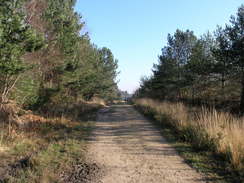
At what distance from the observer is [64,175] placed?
14.3ft

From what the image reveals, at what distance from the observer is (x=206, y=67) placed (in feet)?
54.2

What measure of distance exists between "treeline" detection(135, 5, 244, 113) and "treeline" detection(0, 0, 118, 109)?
10.4 meters

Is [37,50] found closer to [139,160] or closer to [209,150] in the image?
[139,160]

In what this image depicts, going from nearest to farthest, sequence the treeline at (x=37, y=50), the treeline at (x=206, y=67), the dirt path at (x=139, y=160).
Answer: the dirt path at (x=139, y=160), the treeline at (x=37, y=50), the treeline at (x=206, y=67)

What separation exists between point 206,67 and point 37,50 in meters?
13.8

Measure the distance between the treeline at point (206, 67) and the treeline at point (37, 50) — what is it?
34.1 ft

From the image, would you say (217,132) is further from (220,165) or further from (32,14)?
(32,14)

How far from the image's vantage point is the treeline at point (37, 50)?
6.08 metres

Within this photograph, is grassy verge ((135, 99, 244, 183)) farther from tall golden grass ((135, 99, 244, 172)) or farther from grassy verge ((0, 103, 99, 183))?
grassy verge ((0, 103, 99, 183))

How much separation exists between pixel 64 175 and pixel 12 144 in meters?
3.02

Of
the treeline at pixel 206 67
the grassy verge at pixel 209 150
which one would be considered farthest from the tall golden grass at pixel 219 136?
the treeline at pixel 206 67

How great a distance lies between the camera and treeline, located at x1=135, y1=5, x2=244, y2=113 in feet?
46.0

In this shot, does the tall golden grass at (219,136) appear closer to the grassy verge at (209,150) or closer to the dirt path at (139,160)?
the grassy verge at (209,150)

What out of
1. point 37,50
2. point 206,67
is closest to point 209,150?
point 37,50
